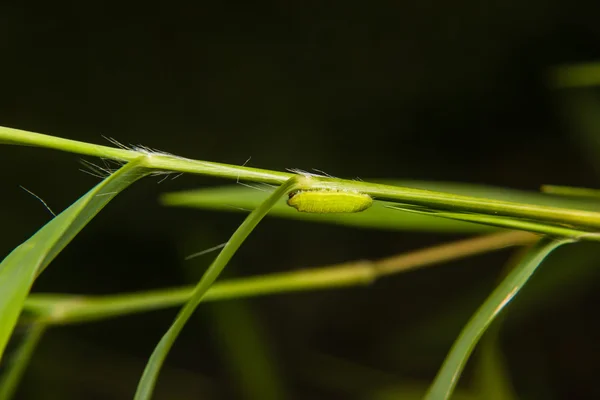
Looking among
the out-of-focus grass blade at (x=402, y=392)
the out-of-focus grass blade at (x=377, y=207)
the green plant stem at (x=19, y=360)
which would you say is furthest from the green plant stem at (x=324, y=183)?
the out-of-focus grass blade at (x=402, y=392)

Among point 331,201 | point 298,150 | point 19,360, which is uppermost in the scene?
point 298,150

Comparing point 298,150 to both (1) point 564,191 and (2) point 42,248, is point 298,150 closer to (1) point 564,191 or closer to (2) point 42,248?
(1) point 564,191

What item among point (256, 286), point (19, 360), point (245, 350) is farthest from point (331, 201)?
point (245, 350)

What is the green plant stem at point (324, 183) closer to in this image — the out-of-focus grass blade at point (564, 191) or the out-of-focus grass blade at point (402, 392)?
the out-of-focus grass blade at point (564, 191)

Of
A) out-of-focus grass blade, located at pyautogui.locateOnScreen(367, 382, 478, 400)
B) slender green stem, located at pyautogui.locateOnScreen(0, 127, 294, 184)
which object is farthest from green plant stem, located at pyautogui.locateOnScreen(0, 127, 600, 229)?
out-of-focus grass blade, located at pyautogui.locateOnScreen(367, 382, 478, 400)

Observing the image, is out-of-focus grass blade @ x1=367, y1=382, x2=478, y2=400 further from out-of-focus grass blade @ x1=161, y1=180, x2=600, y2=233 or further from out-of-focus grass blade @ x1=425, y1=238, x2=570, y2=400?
out-of-focus grass blade @ x1=425, y1=238, x2=570, y2=400
